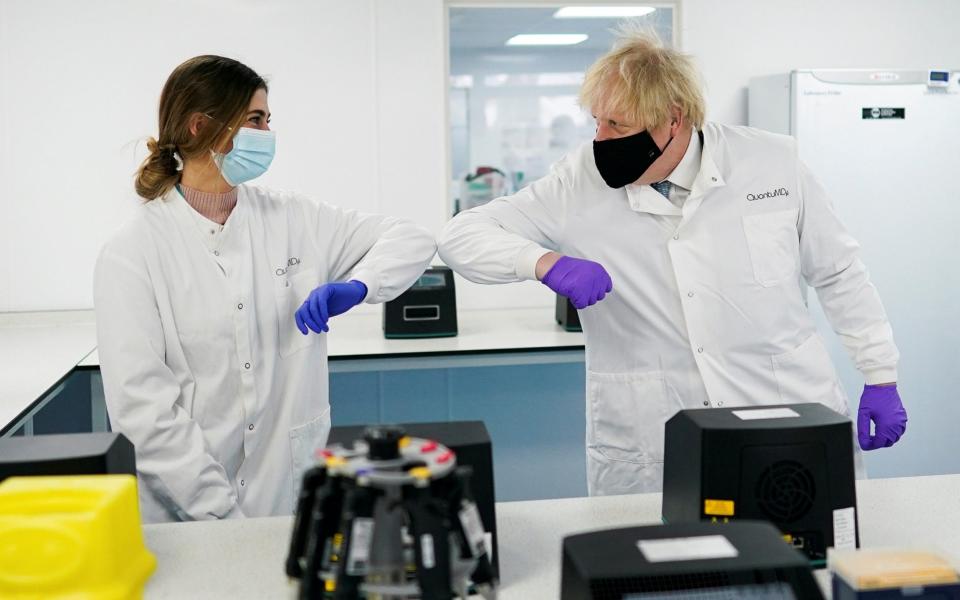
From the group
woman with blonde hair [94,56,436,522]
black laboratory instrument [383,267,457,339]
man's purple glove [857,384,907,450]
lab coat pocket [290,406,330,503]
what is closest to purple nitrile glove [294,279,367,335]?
woman with blonde hair [94,56,436,522]

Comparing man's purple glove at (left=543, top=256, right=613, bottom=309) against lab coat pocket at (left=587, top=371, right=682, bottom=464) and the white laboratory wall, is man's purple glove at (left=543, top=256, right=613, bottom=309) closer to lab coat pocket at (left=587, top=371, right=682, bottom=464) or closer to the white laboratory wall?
lab coat pocket at (left=587, top=371, right=682, bottom=464)

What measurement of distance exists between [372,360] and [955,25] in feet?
9.92

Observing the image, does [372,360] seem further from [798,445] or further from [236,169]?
[798,445]

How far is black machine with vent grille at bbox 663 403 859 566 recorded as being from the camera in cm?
134

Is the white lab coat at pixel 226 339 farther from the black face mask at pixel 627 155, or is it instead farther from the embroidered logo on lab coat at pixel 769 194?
the embroidered logo on lab coat at pixel 769 194

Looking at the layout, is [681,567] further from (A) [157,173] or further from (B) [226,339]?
(A) [157,173]

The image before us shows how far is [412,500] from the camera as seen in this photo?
94 cm

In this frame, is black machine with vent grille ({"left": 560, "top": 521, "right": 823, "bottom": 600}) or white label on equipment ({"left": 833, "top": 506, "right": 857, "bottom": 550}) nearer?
black machine with vent grille ({"left": 560, "top": 521, "right": 823, "bottom": 600})

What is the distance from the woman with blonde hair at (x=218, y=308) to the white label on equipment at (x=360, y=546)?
887 millimetres

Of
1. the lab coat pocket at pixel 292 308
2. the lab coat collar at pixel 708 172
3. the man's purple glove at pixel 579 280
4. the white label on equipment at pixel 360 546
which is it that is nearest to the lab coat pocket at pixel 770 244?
the lab coat collar at pixel 708 172

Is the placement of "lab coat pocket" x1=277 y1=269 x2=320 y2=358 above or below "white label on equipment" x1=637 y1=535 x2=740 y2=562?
above

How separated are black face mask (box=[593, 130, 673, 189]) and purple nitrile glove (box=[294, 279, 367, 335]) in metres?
0.59

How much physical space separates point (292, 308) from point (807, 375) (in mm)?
1135

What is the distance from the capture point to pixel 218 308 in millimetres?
1864
